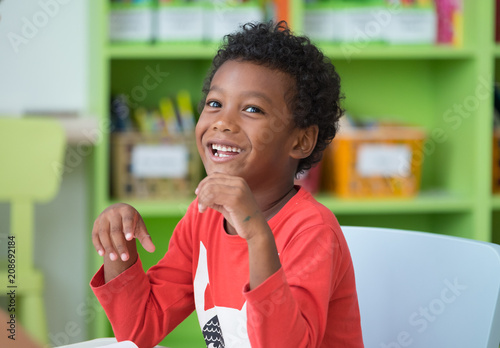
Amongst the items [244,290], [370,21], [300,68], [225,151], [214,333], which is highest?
[370,21]

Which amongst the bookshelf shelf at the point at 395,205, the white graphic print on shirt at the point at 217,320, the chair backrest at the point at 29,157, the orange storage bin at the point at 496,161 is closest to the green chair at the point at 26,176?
the chair backrest at the point at 29,157

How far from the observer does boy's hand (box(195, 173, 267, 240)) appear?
68 cm

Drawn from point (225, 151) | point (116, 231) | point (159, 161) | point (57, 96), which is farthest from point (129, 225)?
point (57, 96)

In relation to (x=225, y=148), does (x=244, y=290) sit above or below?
below

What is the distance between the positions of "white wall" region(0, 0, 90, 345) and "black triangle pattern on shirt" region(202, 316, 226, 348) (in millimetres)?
1277

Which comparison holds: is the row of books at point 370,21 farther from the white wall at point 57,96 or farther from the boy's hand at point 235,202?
the boy's hand at point 235,202

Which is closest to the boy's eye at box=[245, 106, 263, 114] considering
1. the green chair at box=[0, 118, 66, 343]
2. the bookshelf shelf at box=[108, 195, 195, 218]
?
the green chair at box=[0, 118, 66, 343]

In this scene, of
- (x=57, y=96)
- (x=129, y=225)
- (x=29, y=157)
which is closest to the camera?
(x=129, y=225)

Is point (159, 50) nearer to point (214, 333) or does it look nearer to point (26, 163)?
point (26, 163)

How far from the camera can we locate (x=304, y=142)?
0.93 metres

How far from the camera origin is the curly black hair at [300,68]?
34.8 inches

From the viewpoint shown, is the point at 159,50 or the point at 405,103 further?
the point at 405,103

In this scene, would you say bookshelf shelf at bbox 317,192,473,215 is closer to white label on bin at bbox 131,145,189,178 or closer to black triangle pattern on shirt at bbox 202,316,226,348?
white label on bin at bbox 131,145,189,178

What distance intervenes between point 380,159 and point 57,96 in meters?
1.06
